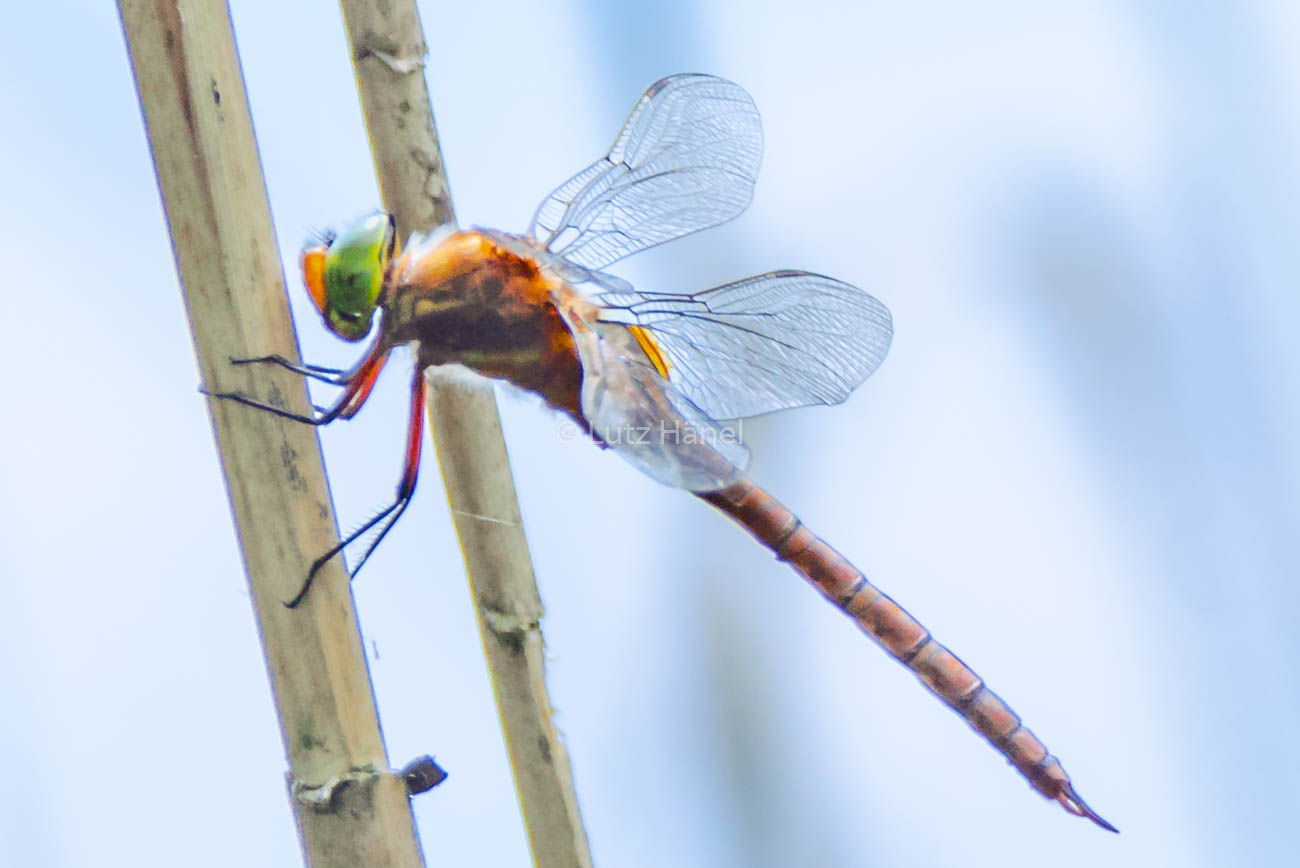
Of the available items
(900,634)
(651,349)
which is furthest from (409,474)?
(900,634)

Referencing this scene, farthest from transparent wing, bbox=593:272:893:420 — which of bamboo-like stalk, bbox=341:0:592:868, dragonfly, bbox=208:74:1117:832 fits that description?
bamboo-like stalk, bbox=341:0:592:868

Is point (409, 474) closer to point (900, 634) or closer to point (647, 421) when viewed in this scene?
point (647, 421)

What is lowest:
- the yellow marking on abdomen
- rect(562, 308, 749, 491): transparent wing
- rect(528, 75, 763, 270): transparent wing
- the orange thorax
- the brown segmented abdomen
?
the brown segmented abdomen

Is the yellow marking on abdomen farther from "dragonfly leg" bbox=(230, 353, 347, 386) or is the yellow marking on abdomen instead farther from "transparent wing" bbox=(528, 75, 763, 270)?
"dragonfly leg" bbox=(230, 353, 347, 386)

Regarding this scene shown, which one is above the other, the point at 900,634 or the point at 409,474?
the point at 409,474

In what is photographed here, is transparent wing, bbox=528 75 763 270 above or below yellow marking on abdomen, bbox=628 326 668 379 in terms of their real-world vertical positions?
above

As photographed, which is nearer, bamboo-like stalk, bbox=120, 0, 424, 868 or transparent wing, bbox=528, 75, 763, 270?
bamboo-like stalk, bbox=120, 0, 424, 868

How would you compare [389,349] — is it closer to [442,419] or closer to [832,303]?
[442,419]
